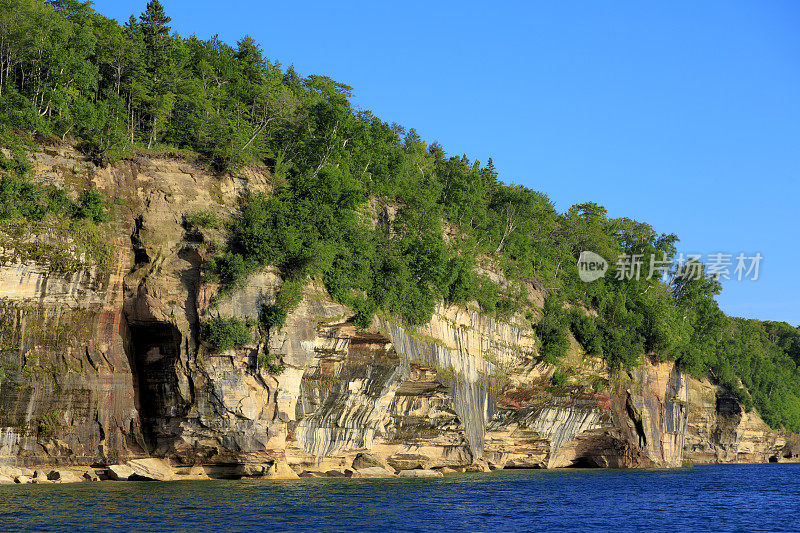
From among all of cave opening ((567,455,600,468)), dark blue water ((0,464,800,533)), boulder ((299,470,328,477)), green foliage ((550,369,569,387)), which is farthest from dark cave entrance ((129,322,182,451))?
cave opening ((567,455,600,468))

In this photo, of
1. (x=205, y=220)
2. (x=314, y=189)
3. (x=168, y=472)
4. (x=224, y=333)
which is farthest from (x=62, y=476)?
(x=314, y=189)

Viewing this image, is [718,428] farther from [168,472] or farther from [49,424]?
[49,424]

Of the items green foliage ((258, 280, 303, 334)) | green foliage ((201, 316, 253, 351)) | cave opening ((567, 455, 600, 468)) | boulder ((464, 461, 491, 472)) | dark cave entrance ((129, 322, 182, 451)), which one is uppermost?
green foliage ((258, 280, 303, 334))

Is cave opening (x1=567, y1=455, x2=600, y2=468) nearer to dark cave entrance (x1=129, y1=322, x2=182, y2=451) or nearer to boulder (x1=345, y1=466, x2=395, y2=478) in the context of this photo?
boulder (x1=345, y1=466, x2=395, y2=478)

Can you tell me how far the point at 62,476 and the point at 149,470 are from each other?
3773 mm

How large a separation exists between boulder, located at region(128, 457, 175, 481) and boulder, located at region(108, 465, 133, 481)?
0.17m

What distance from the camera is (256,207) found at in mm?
37188

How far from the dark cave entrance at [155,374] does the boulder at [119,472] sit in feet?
7.21

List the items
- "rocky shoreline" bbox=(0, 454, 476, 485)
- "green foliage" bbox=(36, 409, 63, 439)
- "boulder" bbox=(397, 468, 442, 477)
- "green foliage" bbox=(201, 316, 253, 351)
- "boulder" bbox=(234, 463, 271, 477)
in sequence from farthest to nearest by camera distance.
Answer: "boulder" bbox=(397, 468, 442, 477) → "boulder" bbox=(234, 463, 271, 477) → "green foliage" bbox=(201, 316, 253, 351) → "green foliage" bbox=(36, 409, 63, 439) → "rocky shoreline" bbox=(0, 454, 476, 485)

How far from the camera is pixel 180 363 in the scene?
34188 mm

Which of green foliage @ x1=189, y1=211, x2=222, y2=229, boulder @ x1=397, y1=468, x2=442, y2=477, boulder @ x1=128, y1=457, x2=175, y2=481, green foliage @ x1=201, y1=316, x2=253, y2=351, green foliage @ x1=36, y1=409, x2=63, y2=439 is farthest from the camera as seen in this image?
boulder @ x1=397, y1=468, x2=442, y2=477

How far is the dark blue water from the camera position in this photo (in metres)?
21.5

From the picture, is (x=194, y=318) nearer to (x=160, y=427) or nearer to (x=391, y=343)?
(x=160, y=427)

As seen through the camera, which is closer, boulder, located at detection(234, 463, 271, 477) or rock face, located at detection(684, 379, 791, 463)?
boulder, located at detection(234, 463, 271, 477)
